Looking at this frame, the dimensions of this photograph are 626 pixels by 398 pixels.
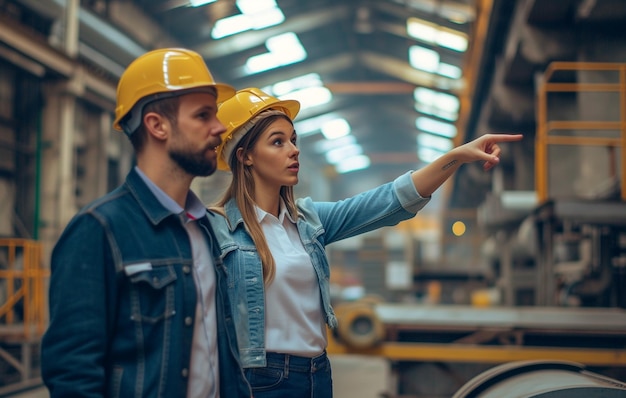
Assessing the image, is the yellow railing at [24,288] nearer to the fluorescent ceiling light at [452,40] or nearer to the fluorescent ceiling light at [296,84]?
the fluorescent ceiling light at [452,40]

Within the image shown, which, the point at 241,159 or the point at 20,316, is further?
the point at 20,316

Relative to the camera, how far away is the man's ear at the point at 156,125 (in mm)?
1846

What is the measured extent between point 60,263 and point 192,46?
17.6 metres

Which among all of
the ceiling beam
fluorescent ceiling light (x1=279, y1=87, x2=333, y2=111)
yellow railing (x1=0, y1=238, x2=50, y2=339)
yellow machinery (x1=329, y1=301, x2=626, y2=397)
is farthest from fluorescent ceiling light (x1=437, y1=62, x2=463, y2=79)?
yellow machinery (x1=329, y1=301, x2=626, y2=397)

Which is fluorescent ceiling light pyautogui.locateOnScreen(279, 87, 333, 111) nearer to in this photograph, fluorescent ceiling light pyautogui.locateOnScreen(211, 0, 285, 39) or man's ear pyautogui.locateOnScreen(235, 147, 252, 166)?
fluorescent ceiling light pyautogui.locateOnScreen(211, 0, 285, 39)

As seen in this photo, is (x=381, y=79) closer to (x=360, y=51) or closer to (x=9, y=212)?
(x=360, y=51)

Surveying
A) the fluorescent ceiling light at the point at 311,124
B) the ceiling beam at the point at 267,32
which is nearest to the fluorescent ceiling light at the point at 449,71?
the ceiling beam at the point at 267,32

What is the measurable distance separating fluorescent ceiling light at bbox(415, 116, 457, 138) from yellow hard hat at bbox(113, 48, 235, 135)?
27.5m

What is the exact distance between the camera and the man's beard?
185cm

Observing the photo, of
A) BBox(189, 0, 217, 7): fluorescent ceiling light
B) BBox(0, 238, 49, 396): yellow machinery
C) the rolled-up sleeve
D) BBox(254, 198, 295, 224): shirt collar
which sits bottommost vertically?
BBox(0, 238, 49, 396): yellow machinery

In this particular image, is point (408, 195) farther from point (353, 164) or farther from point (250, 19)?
point (353, 164)

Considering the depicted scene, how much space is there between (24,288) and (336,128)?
75.6 feet

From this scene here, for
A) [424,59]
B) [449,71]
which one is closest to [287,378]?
[449,71]

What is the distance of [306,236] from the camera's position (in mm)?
2453
